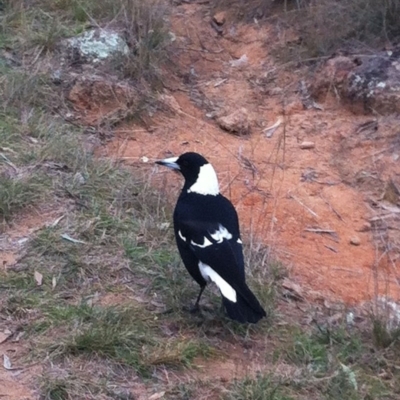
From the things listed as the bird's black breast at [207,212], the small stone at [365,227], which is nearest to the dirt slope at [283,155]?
the small stone at [365,227]

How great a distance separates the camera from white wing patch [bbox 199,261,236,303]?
12.6ft

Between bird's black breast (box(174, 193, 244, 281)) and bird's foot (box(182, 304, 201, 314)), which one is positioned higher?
bird's black breast (box(174, 193, 244, 281))

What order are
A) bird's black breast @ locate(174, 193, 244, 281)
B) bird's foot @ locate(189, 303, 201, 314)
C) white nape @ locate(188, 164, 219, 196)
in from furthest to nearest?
1. white nape @ locate(188, 164, 219, 196)
2. bird's foot @ locate(189, 303, 201, 314)
3. bird's black breast @ locate(174, 193, 244, 281)

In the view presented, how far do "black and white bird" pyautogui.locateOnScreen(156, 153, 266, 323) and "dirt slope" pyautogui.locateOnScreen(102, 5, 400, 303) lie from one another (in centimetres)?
61

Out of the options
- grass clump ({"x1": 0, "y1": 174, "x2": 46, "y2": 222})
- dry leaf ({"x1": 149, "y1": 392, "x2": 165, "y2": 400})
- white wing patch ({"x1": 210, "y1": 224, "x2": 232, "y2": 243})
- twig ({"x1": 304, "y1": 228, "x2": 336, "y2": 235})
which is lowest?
twig ({"x1": 304, "y1": 228, "x2": 336, "y2": 235})

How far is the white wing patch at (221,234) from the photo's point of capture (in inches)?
160

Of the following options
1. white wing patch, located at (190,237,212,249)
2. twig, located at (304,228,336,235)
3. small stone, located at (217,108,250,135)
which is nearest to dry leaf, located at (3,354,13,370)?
white wing patch, located at (190,237,212,249)

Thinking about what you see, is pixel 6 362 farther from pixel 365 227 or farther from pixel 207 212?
pixel 365 227

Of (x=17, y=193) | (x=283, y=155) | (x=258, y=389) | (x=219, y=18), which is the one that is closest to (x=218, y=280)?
(x=258, y=389)

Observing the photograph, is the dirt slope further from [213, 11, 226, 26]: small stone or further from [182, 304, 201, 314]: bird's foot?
[182, 304, 201, 314]: bird's foot

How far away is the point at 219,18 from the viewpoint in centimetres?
751

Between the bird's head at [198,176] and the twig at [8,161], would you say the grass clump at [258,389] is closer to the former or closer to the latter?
the bird's head at [198,176]

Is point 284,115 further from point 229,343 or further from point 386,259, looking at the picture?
point 229,343

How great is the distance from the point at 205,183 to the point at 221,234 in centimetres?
46
